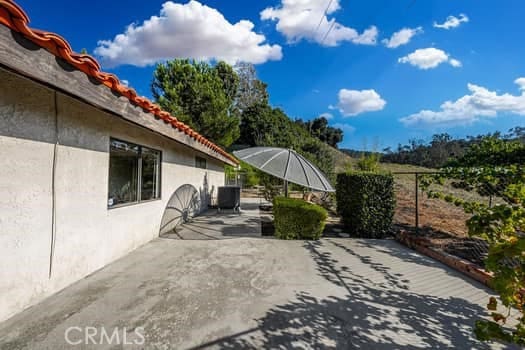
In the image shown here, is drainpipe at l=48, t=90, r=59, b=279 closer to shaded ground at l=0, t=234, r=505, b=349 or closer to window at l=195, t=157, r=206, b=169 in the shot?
shaded ground at l=0, t=234, r=505, b=349

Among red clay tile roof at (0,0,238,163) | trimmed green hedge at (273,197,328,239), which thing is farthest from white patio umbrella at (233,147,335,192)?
red clay tile roof at (0,0,238,163)

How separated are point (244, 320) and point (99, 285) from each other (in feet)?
6.53

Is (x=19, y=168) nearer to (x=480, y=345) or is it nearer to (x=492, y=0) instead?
(x=480, y=345)

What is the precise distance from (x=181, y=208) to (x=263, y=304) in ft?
15.2

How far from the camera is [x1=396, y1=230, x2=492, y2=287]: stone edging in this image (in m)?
3.30

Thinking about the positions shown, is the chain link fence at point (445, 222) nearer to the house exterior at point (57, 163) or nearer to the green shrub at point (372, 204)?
the green shrub at point (372, 204)

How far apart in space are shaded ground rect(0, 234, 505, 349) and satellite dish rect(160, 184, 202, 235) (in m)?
1.49

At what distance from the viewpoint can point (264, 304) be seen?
2.55m

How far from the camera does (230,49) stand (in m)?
26.3

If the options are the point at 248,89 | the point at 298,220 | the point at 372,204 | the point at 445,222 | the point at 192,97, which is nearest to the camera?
the point at 298,220

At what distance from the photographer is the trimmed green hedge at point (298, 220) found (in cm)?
532

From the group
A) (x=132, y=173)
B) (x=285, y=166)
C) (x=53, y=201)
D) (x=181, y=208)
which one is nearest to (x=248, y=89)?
(x=181, y=208)

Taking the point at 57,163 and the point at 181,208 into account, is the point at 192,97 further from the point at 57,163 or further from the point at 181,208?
the point at 57,163

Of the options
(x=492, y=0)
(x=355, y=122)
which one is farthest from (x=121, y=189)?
(x=355, y=122)
